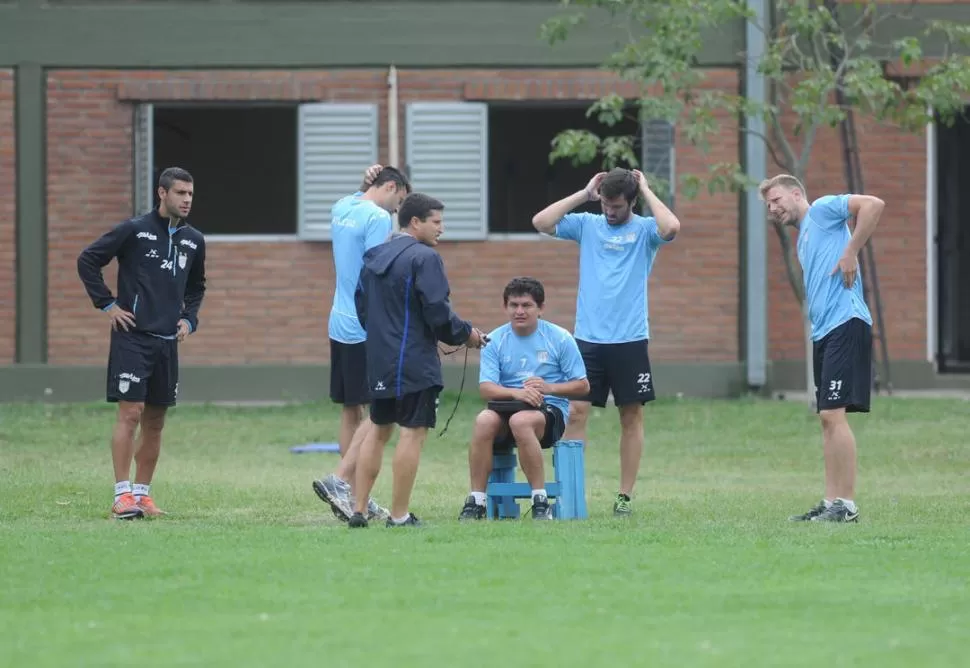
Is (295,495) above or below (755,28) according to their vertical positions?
below

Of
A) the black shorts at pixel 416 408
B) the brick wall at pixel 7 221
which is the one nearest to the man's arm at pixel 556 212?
the black shorts at pixel 416 408

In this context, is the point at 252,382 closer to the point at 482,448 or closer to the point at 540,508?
the point at 482,448

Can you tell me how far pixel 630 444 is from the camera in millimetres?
11203

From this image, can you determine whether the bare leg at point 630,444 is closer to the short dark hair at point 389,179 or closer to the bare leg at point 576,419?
the bare leg at point 576,419

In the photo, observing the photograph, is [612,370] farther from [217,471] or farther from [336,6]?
[336,6]

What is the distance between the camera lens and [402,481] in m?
9.88

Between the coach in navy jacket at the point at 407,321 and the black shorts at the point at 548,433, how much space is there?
0.98m

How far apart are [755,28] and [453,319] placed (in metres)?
11.1

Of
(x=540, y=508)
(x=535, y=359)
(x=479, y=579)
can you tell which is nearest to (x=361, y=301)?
(x=535, y=359)

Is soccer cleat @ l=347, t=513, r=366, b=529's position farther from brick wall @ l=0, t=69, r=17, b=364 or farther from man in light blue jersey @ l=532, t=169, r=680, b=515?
brick wall @ l=0, t=69, r=17, b=364

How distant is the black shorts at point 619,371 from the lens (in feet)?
36.5

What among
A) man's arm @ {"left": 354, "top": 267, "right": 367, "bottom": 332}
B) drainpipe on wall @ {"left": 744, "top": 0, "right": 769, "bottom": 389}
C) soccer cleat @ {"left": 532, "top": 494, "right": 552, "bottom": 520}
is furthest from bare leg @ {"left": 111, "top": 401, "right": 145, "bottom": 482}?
drainpipe on wall @ {"left": 744, "top": 0, "right": 769, "bottom": 389}

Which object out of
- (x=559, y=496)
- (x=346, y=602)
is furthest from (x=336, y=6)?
(x=346, y=602)

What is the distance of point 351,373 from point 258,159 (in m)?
10.1
